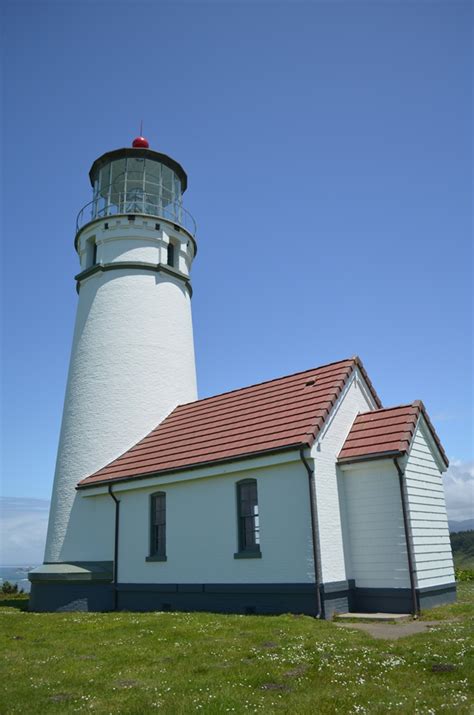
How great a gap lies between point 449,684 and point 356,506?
7.94 meters

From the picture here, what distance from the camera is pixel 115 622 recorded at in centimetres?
1395

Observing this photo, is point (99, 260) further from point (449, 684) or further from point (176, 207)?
point (449, 684)

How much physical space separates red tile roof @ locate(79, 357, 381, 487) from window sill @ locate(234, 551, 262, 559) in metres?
2.47

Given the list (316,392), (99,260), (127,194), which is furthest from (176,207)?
(316,392)

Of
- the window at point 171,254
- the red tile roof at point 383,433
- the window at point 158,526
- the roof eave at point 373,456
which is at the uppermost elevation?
the window at point 171,254

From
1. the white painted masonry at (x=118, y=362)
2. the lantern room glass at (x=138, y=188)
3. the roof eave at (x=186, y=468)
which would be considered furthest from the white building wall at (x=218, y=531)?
the lantern room glass at (x=138, y=188)

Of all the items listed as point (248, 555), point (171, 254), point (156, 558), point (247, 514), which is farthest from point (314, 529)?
point (171, 254)

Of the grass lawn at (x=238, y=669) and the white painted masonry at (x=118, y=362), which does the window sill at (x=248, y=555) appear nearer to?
the grass lawn at (x=238, y=669)

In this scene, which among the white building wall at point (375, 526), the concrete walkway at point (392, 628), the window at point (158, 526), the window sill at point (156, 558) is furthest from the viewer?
the window at point (158, 526)

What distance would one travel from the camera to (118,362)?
70.4 ft

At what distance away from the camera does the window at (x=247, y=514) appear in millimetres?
15453

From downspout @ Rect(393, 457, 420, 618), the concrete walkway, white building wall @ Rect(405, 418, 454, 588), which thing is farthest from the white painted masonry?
white building wall @ Rect(405, 418, 454, 588)

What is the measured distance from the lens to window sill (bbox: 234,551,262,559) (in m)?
14.8

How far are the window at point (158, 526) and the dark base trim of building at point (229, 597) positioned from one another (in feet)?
3.30
